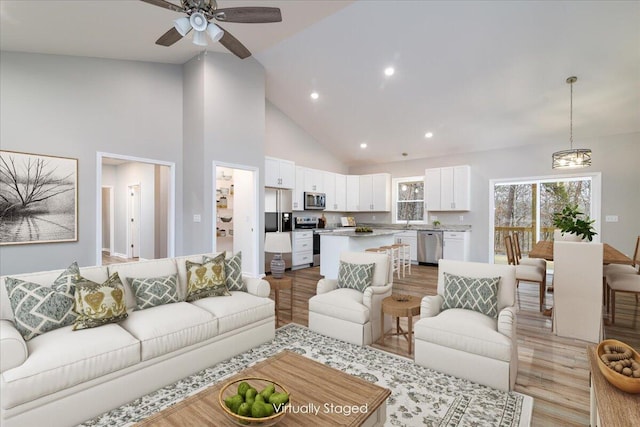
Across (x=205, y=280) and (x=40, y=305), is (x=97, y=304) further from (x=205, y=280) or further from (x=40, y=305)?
(x=205, y=280)

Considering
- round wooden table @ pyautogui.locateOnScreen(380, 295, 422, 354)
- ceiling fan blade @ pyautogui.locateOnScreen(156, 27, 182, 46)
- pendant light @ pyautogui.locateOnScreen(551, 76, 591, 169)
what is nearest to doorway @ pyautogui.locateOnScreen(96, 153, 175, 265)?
ceiling fan blade @ pyautogui.locateOnScreen(156, 27, 182, 46)

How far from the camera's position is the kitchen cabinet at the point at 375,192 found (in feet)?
27.7

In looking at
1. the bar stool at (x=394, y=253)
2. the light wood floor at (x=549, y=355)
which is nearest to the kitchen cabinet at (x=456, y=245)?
the bar stool at (x=394, y=253)

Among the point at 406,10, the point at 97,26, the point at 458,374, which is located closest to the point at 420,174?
the point at 406,10

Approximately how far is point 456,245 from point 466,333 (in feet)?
17.0

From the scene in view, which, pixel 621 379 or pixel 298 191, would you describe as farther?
pixel 298 191

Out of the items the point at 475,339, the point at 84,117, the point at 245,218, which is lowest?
the point at 475,339

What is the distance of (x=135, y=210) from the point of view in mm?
8156

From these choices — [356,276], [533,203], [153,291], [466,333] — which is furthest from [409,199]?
[153,291]

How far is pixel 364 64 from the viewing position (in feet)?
16.8

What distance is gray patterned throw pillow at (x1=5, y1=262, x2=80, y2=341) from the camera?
81.9 inches

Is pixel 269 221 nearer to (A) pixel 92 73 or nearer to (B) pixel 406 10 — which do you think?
(A) pixel 92 73

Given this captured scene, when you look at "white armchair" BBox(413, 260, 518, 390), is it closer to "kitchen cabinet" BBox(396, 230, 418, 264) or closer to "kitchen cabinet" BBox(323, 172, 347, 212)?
"kitchen cabinet" BBox(396, 230, 418, 264)

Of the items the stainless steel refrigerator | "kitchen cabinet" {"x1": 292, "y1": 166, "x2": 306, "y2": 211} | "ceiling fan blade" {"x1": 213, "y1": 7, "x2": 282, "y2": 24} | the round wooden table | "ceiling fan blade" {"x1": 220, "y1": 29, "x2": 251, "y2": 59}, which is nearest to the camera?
"ceiling fan blade" {"x1": 213, "y1": 7, "x2": 282, "y2": 24}
